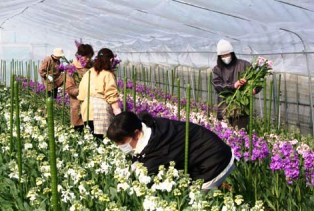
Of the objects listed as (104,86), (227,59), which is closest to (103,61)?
(104,86)

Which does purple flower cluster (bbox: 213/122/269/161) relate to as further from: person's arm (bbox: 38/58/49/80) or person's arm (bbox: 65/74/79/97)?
person's arm (bbox: 38/58/49/80)

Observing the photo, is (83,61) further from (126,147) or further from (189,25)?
(189,25)

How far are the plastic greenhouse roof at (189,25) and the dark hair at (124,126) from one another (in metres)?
3.83

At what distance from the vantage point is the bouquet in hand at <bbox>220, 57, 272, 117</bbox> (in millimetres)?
6105

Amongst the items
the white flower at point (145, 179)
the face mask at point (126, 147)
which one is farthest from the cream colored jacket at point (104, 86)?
the white flower at point (145, 179)

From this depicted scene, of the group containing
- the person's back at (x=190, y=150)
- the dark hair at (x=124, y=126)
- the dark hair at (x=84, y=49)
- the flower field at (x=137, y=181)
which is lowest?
the flower field at (x=137, y=181)

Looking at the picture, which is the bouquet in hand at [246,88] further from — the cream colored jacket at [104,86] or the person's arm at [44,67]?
the person's arm at [44,67]

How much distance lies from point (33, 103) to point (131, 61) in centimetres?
1092

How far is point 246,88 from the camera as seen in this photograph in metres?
6.15

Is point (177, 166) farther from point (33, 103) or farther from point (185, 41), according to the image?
point (185, 41)

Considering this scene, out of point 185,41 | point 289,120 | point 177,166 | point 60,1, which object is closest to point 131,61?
point 185,41

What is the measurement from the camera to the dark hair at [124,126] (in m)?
3.77

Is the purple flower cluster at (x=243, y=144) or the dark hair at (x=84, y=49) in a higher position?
the dark hair at (x=84, y=49)

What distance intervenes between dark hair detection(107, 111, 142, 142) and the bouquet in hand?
2475mm
